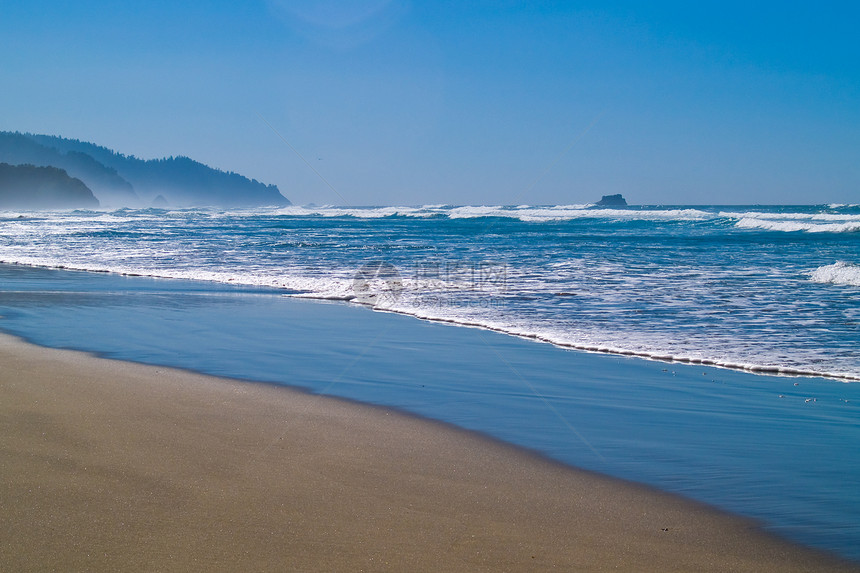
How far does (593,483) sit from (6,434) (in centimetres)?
321

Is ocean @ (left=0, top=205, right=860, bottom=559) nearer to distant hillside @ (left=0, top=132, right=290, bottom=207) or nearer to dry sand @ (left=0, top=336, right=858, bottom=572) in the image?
dry sand @ (left=0, top=336, right=858, bottom=572)

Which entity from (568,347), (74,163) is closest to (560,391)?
(568,347)

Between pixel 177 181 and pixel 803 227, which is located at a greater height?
pixel 177 181

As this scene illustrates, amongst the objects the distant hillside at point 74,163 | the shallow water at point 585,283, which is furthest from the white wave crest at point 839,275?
the distant hillside at point 74,163

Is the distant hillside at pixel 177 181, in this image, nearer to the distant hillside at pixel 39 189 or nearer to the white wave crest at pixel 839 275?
the distant hillside at pixel 39 189

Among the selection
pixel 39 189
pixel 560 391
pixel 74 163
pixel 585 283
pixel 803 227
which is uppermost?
pixel 74 163

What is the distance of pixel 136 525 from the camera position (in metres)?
2.68

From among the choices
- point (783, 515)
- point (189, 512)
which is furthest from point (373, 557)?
point (783, 515)

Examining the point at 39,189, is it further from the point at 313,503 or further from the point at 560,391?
the point at 313,503

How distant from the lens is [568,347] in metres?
6.84

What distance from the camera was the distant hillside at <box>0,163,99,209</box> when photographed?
326 feet

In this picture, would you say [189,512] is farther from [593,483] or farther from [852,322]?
[852,322]

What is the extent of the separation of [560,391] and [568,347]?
1.77m

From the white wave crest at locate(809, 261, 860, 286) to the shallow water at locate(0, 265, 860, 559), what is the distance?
7887 mm
